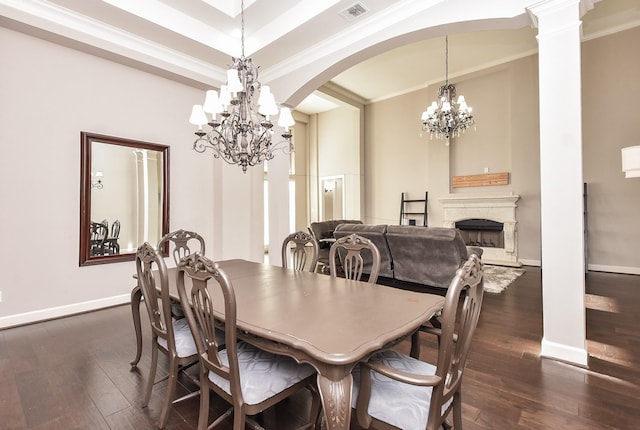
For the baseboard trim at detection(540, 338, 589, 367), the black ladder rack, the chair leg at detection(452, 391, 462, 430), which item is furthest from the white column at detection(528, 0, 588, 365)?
the black ladder rack

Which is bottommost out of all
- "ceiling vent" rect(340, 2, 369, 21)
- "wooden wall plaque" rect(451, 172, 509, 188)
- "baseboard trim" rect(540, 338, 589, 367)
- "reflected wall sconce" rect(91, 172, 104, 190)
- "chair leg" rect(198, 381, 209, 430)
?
"baseboard trim" rect(540, 338, 589, 367)

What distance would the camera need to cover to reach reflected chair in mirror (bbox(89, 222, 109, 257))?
3.74 m

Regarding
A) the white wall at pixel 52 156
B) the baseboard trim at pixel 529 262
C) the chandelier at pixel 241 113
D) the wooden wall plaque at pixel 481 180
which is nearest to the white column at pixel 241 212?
the white wall at pixel 52 156

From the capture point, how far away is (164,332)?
1.89 meters

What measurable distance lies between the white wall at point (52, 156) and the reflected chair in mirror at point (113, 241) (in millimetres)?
191

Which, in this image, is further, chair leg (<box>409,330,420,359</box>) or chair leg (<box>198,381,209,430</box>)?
chair leg (<box>409,330,420,359</box>)

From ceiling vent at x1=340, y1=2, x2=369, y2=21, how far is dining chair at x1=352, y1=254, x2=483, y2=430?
3104mm

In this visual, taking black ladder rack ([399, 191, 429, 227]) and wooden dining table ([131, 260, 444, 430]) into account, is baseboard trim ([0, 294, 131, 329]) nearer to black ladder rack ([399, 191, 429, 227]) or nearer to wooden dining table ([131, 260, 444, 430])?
wooden dining table ([131, 260, 444, 430])

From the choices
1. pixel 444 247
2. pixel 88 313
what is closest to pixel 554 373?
pixel 444 247

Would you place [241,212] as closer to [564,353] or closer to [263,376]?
[263,376]

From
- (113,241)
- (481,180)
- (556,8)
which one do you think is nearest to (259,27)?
(556,8)

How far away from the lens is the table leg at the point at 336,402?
1129mm

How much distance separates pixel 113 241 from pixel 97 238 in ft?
0.57

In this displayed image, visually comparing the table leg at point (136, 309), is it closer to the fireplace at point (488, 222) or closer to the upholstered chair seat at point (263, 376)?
the upholstered chair seat at point (263, 376)
